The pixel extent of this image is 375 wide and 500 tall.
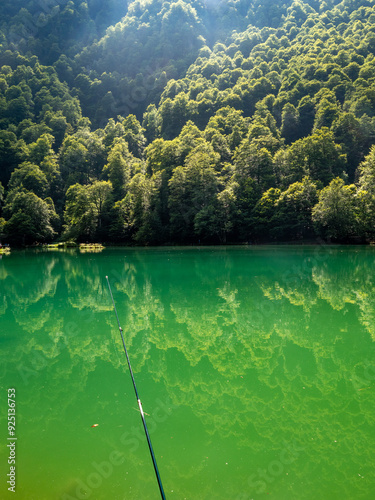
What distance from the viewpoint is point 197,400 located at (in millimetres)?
5445

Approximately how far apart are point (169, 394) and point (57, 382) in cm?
216

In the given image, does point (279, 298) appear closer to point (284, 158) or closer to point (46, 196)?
point (284, 158)

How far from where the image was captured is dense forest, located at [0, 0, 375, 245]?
185ft

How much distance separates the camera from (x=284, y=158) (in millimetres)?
61812

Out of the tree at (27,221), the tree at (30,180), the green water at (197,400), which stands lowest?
the green water at (197,400)

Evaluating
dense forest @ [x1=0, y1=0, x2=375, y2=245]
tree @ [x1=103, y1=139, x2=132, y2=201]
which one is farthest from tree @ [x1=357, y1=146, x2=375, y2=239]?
tree @ [x1=103, y1=139, x2=132, y2=201]

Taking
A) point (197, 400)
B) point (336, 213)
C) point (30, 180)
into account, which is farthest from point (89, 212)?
point (197, 400)

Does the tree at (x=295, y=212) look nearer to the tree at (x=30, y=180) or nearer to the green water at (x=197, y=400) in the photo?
the green water at (x=197, y=400)

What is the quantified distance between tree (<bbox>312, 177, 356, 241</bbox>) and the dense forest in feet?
0.59

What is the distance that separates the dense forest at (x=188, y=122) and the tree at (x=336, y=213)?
180 mm

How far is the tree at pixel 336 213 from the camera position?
4612 cm

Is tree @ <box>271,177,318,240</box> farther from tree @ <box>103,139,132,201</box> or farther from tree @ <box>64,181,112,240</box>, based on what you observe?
tree @ <box>103,139,132,201</box>

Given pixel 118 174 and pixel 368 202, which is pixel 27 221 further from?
pixel 368 202

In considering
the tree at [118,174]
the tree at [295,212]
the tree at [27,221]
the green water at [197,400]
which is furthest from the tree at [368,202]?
the tree at [27,221]
